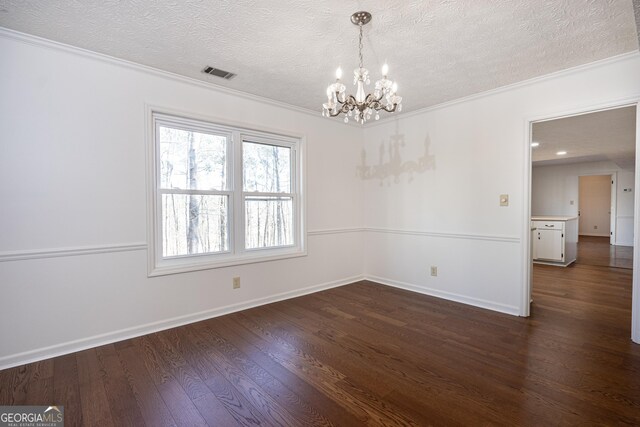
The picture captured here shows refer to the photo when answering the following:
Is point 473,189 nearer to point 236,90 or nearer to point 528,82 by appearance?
point 528,82

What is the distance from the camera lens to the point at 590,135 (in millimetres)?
4965

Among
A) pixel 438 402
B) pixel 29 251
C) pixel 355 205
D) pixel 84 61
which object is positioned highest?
pixel 84 61

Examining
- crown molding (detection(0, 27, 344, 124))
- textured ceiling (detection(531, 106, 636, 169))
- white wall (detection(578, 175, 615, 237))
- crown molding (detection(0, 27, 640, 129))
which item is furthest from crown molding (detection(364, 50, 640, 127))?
white wall (detection(578, 175, 615, 237))

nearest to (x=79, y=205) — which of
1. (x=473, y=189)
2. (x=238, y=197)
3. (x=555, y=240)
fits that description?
(x=238, y=197)

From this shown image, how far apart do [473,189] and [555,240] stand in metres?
3.49

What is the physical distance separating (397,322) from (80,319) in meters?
2.92

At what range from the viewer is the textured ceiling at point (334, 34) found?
1.96 meters

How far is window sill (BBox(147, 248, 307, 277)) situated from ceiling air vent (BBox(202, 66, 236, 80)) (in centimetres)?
195

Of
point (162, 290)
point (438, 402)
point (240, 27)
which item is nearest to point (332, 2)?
point (240, 27)

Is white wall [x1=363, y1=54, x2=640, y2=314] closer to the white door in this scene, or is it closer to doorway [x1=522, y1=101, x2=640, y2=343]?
doorway [x1=522, y1=101, x2=640, y2=343]

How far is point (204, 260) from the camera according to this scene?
325cm

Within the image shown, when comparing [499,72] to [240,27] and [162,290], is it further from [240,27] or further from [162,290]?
[162,290]

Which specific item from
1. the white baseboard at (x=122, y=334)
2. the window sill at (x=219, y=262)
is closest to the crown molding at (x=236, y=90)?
the window sill at (x=219, y=262)

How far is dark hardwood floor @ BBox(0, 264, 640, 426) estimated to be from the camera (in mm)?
1751
